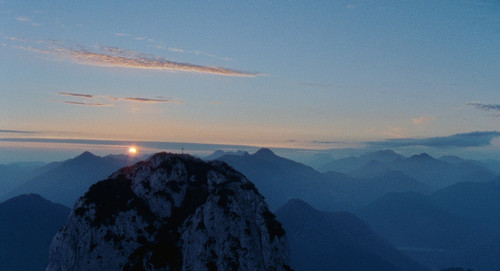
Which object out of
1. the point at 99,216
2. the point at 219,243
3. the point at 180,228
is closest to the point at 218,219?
the point at 219,243

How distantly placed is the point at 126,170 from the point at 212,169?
86.1 ft

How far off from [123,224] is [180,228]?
14.2 meters

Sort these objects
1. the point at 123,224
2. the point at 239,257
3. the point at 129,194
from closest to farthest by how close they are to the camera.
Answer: the point at 239,257 < the point at 123,224 < the point at 129,194

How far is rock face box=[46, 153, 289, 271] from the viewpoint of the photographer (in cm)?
8831

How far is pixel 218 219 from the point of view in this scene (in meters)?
90.1

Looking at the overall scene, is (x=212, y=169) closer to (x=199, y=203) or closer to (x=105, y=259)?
(x=199, y=203)

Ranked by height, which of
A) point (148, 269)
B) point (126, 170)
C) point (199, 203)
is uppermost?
point (126, 170)

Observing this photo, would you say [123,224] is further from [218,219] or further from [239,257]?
[239,257]

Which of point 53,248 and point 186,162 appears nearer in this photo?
point 53,248

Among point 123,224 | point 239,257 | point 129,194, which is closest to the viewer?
point 239,257

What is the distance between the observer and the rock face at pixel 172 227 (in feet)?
290

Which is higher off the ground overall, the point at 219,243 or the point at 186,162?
the point at 186,162

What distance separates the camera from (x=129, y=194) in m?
104

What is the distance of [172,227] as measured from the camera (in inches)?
3836
